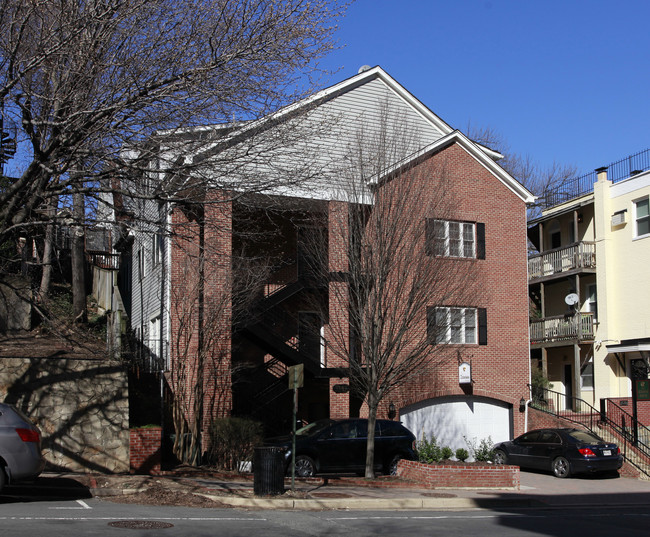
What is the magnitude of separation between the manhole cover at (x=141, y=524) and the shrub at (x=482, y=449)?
49.0 ft

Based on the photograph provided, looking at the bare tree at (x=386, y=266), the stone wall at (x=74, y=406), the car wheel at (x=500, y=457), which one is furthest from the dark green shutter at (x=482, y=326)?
the stone wall at (x=74, y=406)

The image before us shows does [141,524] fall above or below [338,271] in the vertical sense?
below

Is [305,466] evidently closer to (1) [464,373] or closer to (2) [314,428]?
(2) [314,428]

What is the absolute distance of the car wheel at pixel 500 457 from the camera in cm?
2338

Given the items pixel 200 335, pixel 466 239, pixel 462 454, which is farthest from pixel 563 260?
pixel 200 335

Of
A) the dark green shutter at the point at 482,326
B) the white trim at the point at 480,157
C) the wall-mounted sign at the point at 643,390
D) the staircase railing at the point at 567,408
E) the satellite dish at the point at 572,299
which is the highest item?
the white trim at the point at 480,157

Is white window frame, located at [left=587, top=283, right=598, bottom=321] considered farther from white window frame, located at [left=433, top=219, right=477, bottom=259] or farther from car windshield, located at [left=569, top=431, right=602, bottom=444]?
car windshield, located at [left=569, top=431, right=602, bottom=444]

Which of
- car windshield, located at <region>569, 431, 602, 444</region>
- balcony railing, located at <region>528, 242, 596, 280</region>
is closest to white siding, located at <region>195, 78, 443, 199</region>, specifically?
balcony railing, located at <region>528, 242, 596, 280</region>

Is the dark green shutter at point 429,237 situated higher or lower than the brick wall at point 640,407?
higher

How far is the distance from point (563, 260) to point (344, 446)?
17083 mm

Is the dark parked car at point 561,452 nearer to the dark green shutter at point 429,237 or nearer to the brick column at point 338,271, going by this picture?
the brick column at point 338,271

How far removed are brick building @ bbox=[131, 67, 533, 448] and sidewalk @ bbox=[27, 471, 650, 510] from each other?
12.6 feet

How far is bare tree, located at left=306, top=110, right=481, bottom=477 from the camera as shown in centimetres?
1862

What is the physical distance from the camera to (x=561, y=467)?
71.4ft
